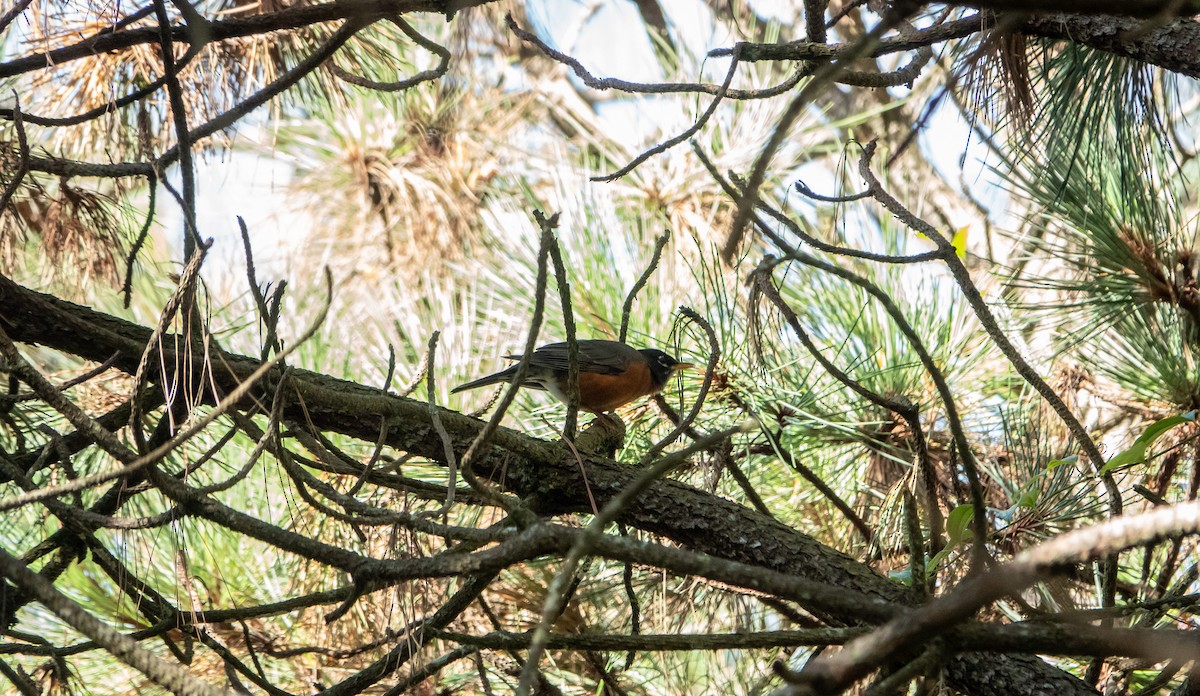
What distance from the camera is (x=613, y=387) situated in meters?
3.36

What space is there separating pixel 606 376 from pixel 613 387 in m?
0.06

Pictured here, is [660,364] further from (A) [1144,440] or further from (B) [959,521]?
(A) [1144,440]

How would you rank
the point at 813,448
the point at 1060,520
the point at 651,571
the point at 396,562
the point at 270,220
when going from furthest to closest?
the point at 270,220, the point at 813,448, the point at 651,571, the point at 1060,520, the point at 396,562

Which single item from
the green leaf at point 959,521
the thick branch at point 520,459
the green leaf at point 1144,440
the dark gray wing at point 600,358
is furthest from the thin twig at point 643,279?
the green leaf at point 1144,440

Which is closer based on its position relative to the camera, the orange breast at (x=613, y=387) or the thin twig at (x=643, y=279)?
the thin twig at (x=643, y=279)

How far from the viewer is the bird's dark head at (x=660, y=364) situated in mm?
2984

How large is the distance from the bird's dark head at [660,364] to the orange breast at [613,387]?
3 centimetres

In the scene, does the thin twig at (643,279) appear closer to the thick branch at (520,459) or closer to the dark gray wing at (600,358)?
the thick branch at (520,459)

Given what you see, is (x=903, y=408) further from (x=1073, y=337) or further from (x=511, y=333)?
(x=511, y=333)

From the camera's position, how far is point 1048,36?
6.89ft

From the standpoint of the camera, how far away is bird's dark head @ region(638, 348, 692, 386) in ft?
9.79

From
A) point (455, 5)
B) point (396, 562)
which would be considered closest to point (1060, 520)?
point (396, 562)

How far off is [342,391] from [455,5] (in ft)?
2.68

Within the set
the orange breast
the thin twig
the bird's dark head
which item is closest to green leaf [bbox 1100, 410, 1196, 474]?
the thin twig
